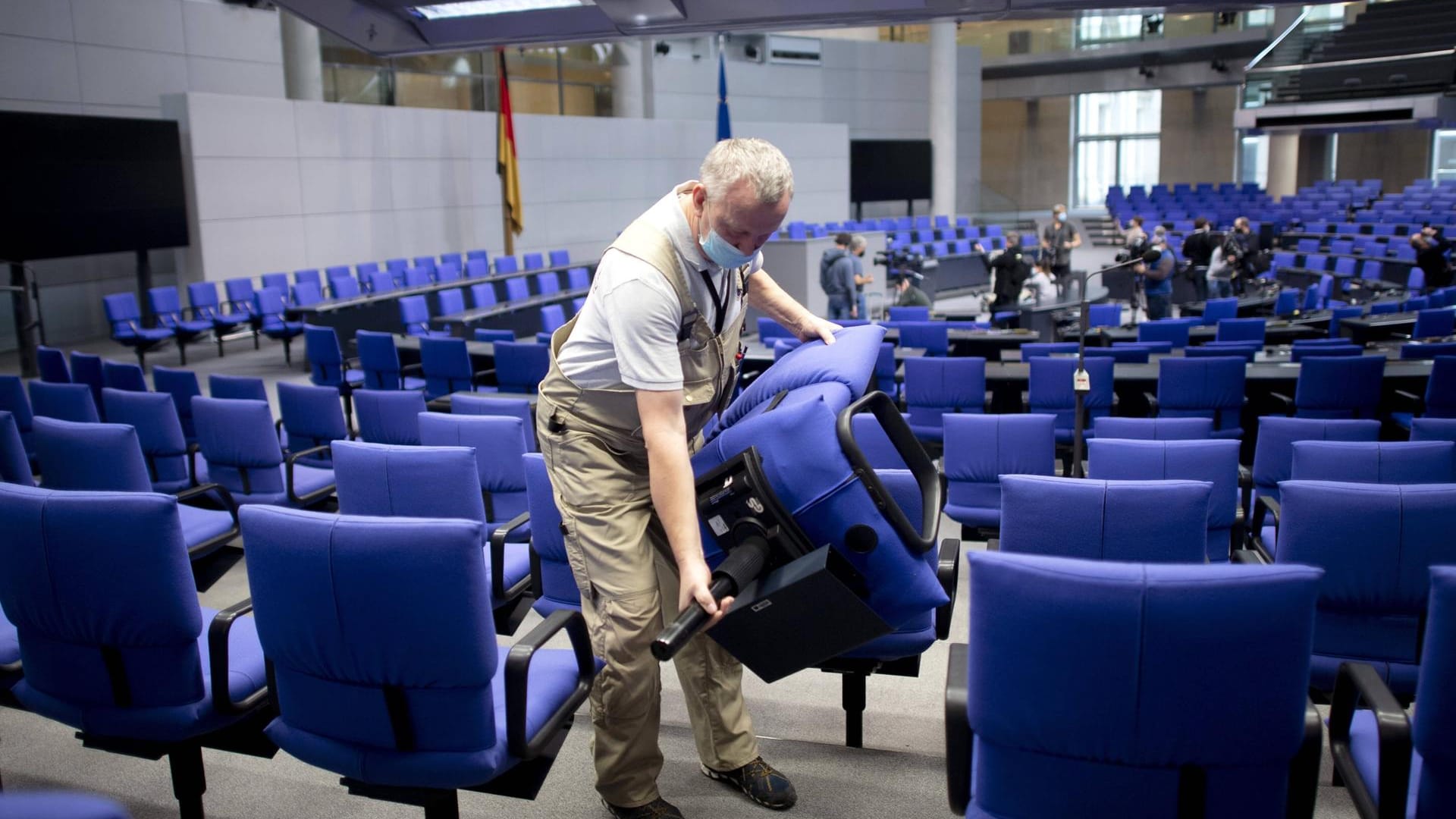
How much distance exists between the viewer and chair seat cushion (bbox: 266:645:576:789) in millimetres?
2170

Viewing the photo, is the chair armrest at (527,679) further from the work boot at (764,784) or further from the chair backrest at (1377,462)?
the chair backrest at (1377,462)

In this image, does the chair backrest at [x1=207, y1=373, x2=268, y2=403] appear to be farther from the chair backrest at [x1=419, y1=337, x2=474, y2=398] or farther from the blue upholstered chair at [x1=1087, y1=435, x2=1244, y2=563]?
the blue upholstered chair at [x1=1087, y1=435, x2=1244, y2=563]

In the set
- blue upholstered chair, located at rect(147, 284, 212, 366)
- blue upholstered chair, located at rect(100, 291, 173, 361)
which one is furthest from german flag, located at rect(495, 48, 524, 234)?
blue upholstered chair, located at rect(100, 291, 173, 361)

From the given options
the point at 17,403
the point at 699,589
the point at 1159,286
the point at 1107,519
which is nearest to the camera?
the point at 699,589

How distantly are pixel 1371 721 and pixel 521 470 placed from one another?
9.41 feet

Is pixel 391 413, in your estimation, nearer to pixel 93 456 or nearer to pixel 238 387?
pixel 238 387

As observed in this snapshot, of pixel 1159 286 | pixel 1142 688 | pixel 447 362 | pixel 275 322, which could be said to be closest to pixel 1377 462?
pixel 1142 688

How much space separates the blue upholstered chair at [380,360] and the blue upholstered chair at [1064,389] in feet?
14.9

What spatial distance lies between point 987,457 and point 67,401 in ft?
14.3

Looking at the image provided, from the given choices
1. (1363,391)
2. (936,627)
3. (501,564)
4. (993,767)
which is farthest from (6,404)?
(1363,391)

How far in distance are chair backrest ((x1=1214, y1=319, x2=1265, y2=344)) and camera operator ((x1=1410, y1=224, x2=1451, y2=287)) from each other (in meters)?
5.77

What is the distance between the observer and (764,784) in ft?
8.71

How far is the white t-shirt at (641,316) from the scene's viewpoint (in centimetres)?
217

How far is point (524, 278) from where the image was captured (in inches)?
567
